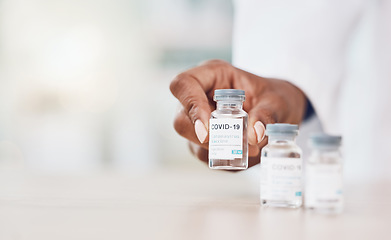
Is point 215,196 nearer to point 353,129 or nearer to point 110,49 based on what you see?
point 353,129

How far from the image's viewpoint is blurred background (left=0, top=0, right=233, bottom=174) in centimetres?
269

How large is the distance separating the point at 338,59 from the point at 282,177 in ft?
2.01

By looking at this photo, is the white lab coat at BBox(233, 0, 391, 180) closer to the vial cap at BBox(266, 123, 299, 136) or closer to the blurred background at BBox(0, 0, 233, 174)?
the vial cap at BBox(266, 123, 299, 136)

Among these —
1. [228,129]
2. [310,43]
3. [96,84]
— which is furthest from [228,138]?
[96,84]

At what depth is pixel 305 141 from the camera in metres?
1.24

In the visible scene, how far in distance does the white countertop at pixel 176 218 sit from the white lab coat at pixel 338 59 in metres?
0.38

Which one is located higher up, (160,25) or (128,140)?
(160,25)

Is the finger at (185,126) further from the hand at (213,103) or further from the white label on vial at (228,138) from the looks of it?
the white label on vial at (228,138)

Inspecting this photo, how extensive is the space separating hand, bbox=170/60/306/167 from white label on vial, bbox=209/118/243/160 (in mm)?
27

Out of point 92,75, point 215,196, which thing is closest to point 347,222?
point 215,196

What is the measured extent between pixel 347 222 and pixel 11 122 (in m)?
2.51

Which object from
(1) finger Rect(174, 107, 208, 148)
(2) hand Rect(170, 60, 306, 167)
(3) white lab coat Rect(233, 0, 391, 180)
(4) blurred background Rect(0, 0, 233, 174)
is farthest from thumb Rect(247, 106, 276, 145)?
(4) blurred background Rect(0, 0, 233, 174)

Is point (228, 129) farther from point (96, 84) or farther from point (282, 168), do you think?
point (96, 84)

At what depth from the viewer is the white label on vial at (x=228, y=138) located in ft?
2.27
